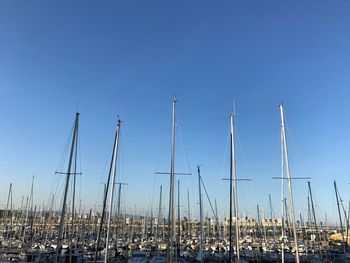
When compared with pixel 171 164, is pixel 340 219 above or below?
below

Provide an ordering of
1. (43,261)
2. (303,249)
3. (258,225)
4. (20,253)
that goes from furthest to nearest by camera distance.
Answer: (258,225) → (303,249) → (20,253) → (43,261)

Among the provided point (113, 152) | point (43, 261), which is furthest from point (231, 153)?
point (43, 261)

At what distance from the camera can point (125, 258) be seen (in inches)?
1483

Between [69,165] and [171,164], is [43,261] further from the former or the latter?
[171,164]

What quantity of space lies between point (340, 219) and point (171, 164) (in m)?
29.6

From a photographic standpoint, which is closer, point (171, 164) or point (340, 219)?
point (171, 164)

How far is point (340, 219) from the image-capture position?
1607 inches

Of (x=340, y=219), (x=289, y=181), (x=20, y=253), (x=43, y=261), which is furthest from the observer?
(x=340, y=219)

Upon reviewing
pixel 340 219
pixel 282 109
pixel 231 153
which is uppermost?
pixel 282 109

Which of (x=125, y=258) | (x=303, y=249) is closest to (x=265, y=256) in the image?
(x=303, y=249)

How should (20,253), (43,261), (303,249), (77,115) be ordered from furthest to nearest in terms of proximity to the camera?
(303,249)
(20,253)
(43,261)
(77,115)

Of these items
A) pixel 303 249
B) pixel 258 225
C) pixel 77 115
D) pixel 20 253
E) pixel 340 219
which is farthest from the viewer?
pixel 258 225

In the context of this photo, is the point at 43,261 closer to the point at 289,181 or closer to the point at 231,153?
the point at 231,153

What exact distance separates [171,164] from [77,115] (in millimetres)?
9139
